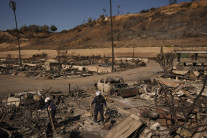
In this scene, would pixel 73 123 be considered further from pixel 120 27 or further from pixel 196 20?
pixel 120 27

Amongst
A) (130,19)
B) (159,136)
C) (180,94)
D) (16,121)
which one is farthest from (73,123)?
(130,19)

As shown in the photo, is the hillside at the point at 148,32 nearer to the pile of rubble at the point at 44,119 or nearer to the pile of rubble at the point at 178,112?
the pile of rubble at the point at 178,112

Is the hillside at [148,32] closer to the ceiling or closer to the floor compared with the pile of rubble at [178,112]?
closer to the ceiling

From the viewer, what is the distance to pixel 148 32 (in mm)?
57719

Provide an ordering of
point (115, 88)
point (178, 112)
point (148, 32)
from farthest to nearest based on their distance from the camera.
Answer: point (148, 32) < point (115, 88) < point (178, 112)

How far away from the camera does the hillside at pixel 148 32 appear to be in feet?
154

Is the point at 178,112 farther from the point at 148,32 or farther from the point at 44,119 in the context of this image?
the point at 148,32

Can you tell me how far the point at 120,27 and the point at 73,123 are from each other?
68.6m

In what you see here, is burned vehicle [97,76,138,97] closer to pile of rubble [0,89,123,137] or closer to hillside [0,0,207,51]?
pile of rubble [0,89,123,137]

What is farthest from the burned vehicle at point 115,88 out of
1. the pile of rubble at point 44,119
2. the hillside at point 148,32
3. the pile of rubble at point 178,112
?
the hillside at point 148,32

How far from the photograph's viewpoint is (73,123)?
7957 millimetres

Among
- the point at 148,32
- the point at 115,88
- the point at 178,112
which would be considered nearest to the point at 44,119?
the point at 115,88

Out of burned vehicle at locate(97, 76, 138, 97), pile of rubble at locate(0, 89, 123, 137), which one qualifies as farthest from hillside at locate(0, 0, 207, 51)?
pile of rubble at locate(0, 89, 123, 137)

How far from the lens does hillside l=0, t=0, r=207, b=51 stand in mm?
46906
